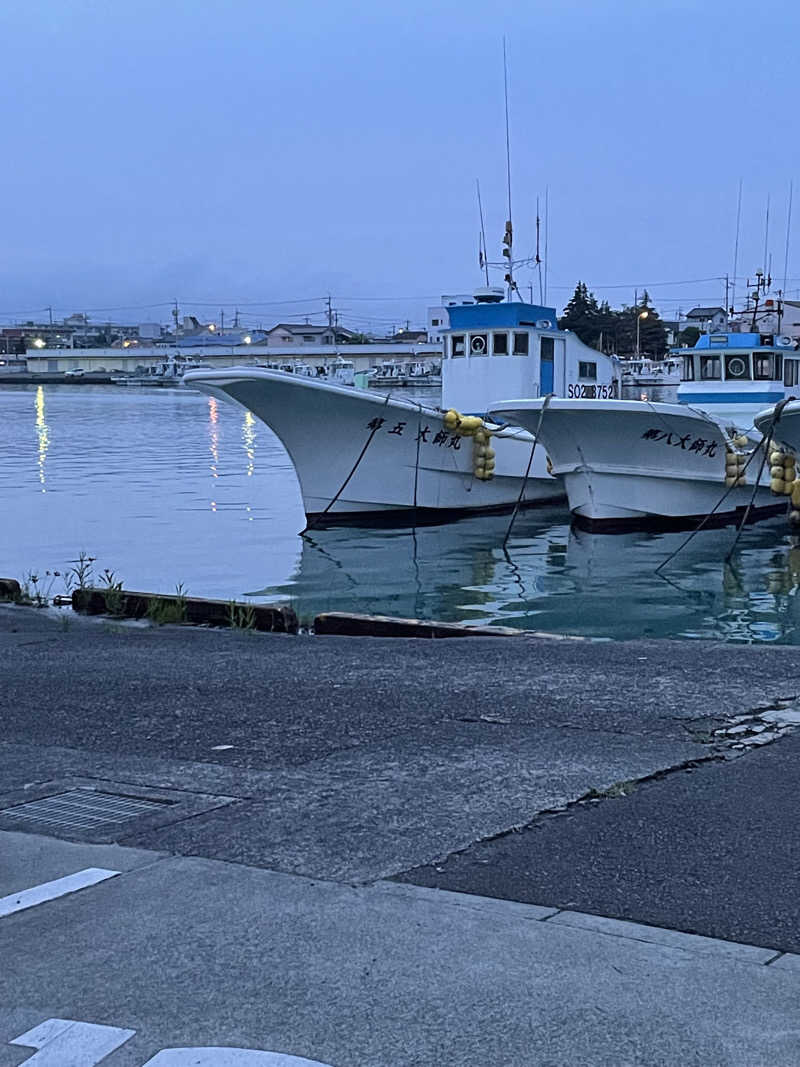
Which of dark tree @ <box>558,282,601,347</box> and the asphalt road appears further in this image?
dark tree @ <box>558,282,601,347</box>

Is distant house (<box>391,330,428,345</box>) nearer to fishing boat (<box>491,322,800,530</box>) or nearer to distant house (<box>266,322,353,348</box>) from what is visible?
distant house (<box>266,322,353,348</box>)

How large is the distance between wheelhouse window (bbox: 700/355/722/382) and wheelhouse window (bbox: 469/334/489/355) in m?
4.25

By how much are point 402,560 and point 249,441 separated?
34.0m

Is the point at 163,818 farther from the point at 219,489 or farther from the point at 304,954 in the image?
the point at 219,489

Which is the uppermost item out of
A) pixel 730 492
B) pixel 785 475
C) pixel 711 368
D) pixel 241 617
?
pixel 711 368

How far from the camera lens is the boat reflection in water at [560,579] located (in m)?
14.8

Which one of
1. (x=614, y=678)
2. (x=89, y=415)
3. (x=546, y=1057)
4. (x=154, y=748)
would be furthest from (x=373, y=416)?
(x=89, y=415)

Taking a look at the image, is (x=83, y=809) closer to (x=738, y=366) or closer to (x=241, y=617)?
(x=241, y=617)

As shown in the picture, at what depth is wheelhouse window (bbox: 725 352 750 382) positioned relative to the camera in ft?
84.2

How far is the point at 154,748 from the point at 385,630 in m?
4.36

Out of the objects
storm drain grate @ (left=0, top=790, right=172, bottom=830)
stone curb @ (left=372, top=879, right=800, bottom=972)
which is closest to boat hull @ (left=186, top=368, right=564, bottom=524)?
storm drain grate @ (left=0, top=790, right=172, bottom=830)

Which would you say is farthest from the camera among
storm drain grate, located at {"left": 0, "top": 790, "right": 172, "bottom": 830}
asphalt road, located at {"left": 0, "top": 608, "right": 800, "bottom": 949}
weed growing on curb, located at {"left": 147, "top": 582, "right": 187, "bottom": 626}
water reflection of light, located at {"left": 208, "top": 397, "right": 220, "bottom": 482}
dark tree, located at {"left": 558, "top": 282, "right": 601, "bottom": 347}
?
dark tree, located at {"left": 558, "top": 282, "right": 601, "bottom": 347}

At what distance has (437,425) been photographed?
2353 cm

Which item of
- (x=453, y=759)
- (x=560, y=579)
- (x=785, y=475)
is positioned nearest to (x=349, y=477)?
(x=560, y=579)
